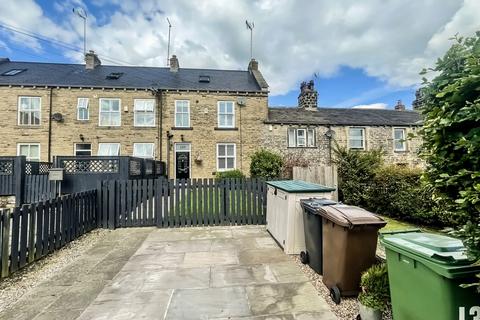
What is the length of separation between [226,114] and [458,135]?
17849 mm

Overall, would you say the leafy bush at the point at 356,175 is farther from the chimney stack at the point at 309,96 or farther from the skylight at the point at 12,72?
the skylight at the point at 12,72

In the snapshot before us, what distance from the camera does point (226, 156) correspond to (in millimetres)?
19266

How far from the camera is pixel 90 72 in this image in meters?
20.8

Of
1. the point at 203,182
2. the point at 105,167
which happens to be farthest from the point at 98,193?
the point at 105,167

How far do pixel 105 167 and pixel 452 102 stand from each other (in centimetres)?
1171

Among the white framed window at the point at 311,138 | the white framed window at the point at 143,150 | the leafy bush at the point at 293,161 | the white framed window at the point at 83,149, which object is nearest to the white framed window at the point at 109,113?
the white framed window at the point at 83,149

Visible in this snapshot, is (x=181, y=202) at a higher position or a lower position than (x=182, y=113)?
lower

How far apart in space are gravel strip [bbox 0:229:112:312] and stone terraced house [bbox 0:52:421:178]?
41.7 ft

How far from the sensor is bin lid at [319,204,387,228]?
3376mm

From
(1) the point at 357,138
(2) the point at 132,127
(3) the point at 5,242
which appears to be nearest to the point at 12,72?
(2) the point at 132,127

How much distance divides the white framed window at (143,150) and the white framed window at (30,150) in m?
6.14

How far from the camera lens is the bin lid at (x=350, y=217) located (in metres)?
3.38

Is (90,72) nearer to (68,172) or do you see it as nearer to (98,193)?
(68,172)

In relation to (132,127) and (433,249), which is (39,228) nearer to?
(433,249)
